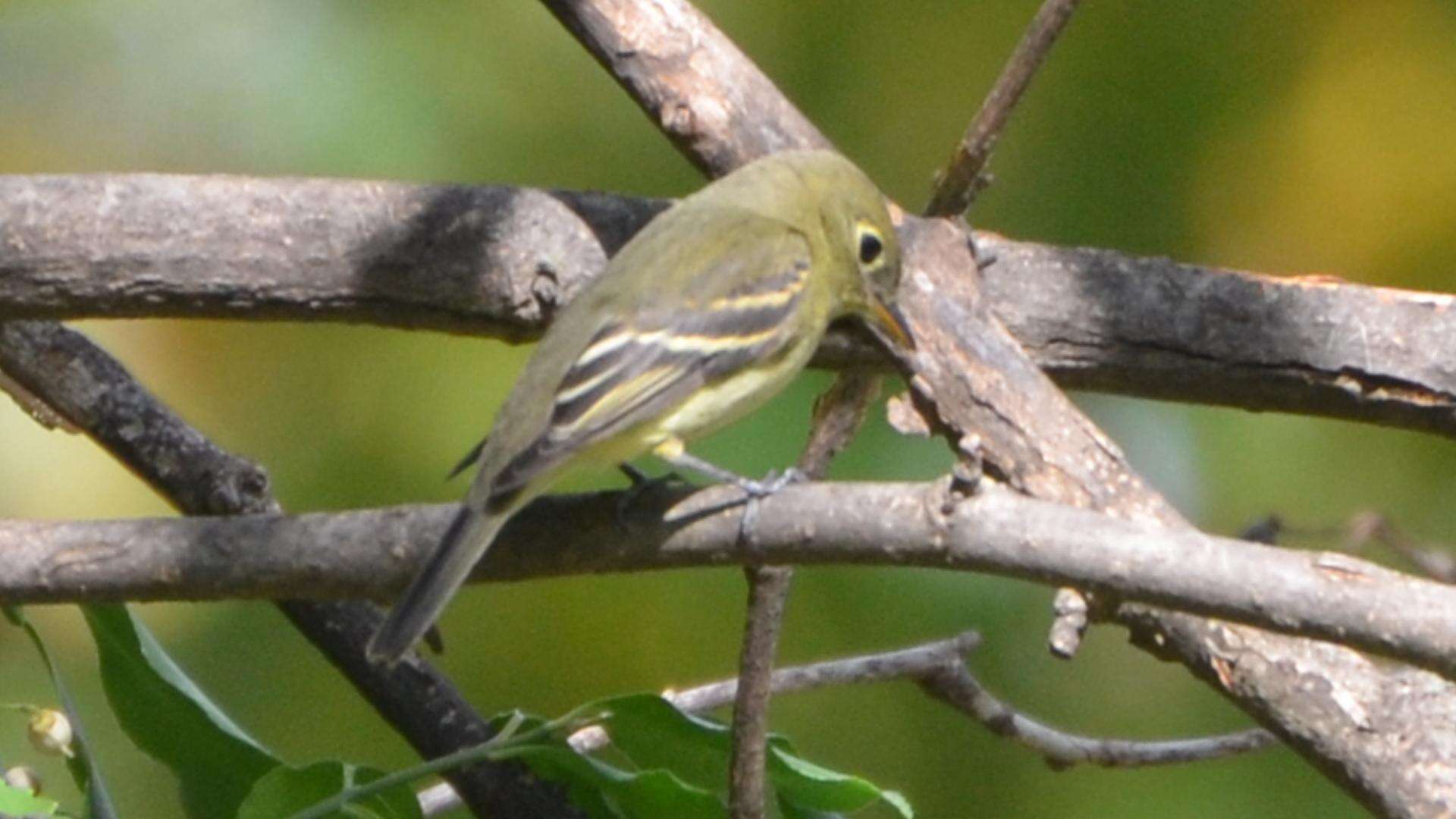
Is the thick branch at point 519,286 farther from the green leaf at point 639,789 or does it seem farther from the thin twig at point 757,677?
the green leaf at point 639,789

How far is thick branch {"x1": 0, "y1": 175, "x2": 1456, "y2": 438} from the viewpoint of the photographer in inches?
99.0

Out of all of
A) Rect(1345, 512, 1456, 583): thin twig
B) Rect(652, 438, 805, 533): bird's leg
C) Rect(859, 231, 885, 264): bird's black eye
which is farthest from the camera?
Rect(1345, 512, 1456, 583): thin twig

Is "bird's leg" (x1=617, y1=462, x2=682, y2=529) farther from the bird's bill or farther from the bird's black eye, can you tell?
the bird's black eye

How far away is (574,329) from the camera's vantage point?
7.96ft

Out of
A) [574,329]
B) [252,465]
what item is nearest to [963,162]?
[574,329]

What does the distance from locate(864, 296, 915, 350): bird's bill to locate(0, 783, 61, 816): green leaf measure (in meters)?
1.32

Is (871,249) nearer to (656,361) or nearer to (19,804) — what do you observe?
(656,361)

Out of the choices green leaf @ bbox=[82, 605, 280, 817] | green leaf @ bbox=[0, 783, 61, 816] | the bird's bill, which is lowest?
green leaf @ bbox=[82, 605, 280, 817]

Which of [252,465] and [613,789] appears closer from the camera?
[613,789]

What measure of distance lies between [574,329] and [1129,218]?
102 inches

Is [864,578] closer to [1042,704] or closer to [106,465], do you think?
[1042,704]

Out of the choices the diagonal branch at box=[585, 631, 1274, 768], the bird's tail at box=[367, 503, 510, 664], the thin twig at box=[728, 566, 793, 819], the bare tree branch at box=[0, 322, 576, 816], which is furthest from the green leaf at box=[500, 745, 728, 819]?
the diagonal branch at box=[585, 631, 1274, 768]

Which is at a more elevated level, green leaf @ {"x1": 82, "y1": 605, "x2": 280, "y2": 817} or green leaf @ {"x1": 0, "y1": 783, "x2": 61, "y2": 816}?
green leaf @ {"x1": 0, "y1": 783, "x2": 61, "y2": 816}

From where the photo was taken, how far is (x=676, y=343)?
2424 millimetres
